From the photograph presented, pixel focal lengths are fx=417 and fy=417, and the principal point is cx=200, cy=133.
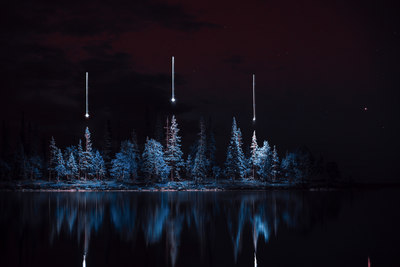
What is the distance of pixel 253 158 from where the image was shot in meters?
91.5

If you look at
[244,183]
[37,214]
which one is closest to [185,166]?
[244,183]

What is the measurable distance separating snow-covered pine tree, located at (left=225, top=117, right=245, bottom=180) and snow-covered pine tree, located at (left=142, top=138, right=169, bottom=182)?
13451 millimetres

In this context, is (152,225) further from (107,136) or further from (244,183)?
(107,136)

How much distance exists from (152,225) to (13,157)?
3621 inches

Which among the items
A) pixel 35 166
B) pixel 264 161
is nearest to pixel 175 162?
pixel 264 161

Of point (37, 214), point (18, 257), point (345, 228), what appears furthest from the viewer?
point (37, 214)

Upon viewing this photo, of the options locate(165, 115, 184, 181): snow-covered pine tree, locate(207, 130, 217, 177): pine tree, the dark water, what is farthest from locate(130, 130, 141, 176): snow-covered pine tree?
the dark water

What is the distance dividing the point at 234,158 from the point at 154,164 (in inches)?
680

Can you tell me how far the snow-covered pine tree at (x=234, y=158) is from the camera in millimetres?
89000

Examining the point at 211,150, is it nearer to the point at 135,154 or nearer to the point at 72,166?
the point at 135,154

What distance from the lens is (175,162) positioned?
293 feet

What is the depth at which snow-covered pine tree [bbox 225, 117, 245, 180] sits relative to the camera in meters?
89.0

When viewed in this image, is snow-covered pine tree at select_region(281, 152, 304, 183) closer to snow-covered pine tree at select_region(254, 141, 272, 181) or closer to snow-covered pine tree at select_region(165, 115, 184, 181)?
snow-covered pine tree at select_region(254, 141, 272, 181)

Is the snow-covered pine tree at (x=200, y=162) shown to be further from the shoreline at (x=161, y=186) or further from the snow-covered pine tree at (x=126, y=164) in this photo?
the snow-covered pine tree at (x=126, y=164)
